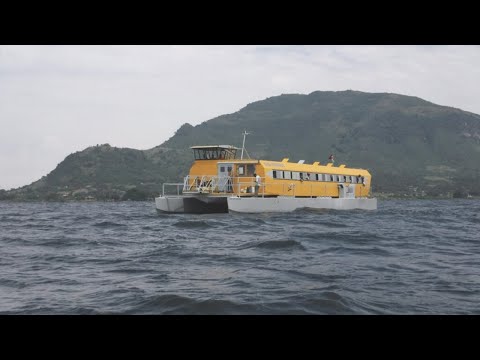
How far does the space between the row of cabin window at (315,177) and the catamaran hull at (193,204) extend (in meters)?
4.55

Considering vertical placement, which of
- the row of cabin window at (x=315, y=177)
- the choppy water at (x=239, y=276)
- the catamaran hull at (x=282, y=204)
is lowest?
the choppy water at (x=239, y=276)

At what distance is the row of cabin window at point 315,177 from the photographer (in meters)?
35.0

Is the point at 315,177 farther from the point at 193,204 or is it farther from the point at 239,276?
the point at 239,276

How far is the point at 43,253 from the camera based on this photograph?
46.1ft

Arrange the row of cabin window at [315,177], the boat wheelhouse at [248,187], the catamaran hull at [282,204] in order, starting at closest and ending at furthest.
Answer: the catamaran hull at [282,204] → the boat wheelhouse at [248,187] → the row of cabin window at [315,177]

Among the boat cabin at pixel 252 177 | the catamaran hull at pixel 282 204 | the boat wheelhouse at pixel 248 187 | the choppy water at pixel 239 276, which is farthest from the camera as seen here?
the boat cabin at pixel 252 177

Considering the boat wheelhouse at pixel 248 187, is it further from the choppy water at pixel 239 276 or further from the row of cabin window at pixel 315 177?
the choppy water at pixel 239 276

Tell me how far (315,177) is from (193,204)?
11.0 metres

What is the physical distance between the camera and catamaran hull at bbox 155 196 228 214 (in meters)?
32.7

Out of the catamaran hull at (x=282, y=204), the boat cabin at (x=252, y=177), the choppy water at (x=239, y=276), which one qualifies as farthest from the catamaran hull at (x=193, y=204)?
the choppy water at (x=239, y=276)

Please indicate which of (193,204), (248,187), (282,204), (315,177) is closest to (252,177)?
(248,187)
